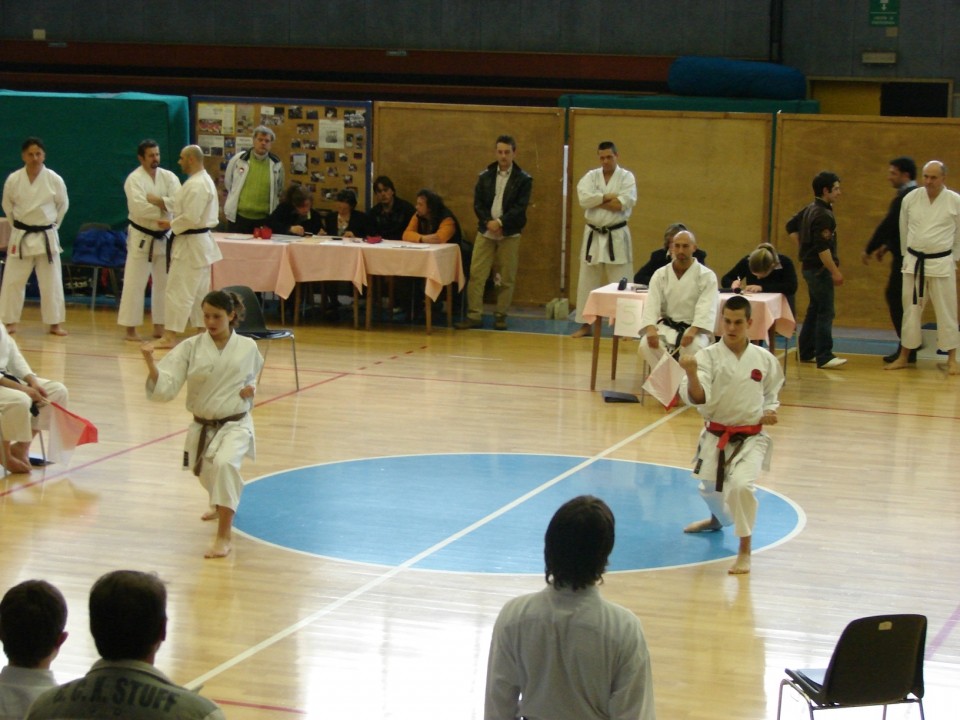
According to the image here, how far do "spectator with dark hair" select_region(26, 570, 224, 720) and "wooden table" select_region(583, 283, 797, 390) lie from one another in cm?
812

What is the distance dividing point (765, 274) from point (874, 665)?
7.20 metres

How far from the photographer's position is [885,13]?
1723cm

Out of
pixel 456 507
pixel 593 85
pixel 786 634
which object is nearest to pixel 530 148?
pixel 593 85

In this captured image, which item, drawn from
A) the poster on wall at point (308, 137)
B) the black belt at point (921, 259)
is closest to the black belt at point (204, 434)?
the black belt at point (921, 259)

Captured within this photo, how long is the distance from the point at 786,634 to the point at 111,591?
149 inches

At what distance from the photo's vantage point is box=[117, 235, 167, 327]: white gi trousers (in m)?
13.0

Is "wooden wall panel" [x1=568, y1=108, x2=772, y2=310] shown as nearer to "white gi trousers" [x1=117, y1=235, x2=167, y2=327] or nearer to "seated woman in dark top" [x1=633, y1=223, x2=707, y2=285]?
"seated woman in dark top" [x1=633, y1=223, x2=707, y2=285]

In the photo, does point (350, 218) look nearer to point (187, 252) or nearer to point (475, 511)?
point (187, 252)

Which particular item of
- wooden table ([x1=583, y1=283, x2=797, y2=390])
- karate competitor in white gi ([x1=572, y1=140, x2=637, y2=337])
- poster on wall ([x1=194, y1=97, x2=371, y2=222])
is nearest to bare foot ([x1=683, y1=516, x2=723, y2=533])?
wooden table ([x1=583, y1=283, x2=797, y2=390])

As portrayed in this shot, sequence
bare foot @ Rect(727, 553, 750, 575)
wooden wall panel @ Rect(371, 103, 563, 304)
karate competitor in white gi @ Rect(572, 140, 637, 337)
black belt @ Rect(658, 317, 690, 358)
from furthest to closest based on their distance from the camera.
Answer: wooden wall panel @ Rect(371, 103, 563, 304) < karate competitor in white gi @ Rect(572, 140, 637, 337) < black belt @ Rect(658, 317, 690, 358) < bare foot @ Rect(727, 553, 750, 575)

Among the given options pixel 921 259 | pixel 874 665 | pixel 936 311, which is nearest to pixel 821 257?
pixel 921 259

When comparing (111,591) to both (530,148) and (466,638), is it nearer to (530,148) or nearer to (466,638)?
(466,638)

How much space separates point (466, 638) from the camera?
5.84 m

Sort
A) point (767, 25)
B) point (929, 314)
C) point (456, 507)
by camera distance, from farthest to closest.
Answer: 1. point (767, 25)
2. point (929, 314)
3. point (456, 507)
